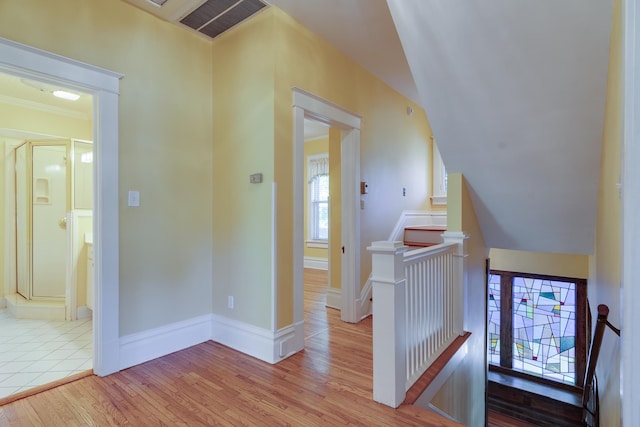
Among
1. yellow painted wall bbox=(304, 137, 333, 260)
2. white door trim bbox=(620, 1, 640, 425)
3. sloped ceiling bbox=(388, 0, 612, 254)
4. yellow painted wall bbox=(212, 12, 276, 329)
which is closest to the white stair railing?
sloped ceiling bbox=(388, 0, 612, 254)

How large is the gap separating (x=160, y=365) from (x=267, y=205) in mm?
1465

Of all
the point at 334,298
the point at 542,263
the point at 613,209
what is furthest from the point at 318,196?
the point at 613,209

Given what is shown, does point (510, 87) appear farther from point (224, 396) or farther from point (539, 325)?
point (539, 325)

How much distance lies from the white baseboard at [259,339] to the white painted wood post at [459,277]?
1.48 meters

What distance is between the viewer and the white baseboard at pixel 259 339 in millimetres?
2555

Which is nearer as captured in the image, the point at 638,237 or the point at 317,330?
the point at 638,237

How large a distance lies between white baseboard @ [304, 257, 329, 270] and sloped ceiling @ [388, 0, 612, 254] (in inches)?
154

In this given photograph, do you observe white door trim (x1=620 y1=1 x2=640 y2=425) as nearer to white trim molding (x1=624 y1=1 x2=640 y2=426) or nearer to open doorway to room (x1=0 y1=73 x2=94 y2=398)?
white trim molding (x1=624 y1=1 x2=640 y2=426)

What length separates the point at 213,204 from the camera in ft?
9.95

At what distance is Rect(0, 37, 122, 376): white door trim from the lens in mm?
2303

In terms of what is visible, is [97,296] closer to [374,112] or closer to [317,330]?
[317,330]

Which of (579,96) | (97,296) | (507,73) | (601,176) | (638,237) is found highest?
(507,73)

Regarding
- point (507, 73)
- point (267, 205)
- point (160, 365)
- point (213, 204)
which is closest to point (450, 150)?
point (507, 73)

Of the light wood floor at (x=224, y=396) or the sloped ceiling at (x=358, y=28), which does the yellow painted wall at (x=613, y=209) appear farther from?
the sloped ceiling at (x=358, y=28)
